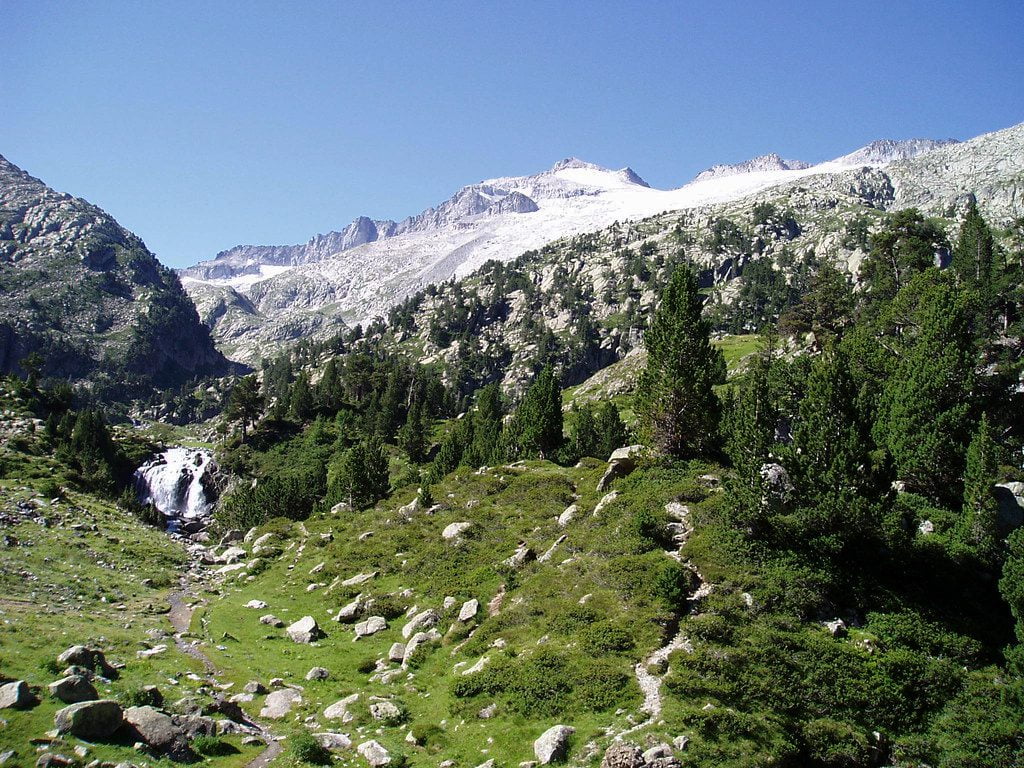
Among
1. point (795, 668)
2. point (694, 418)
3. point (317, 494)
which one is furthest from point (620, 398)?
point (795, 668)

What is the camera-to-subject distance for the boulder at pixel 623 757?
1914 cm

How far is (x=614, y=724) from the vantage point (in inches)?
853

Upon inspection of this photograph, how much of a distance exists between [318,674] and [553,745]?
13.9 m

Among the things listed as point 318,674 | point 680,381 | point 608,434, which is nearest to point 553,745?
point 318,674

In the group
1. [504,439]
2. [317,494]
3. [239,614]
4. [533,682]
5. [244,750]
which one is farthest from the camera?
[317,494]

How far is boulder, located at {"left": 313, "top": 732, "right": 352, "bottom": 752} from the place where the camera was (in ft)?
70.0

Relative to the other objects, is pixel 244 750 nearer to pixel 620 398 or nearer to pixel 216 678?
pixel 216 678

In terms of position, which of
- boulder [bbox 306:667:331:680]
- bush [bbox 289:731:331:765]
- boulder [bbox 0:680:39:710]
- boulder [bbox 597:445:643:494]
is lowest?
boulder [bbox 306:667:331:680]

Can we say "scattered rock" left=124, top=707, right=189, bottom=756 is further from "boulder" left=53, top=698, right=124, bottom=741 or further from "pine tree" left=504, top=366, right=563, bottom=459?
"pine tree" left=504, top=366, right=563, bottom=459

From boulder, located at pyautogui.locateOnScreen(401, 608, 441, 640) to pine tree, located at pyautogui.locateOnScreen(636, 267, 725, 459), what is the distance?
23.8 meters

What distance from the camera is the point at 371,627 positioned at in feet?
117

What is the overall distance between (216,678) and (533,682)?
14789 millimetres

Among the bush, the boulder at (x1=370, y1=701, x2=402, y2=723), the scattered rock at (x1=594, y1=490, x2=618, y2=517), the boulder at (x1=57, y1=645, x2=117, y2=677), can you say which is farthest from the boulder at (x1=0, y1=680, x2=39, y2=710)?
the scattered rock at (x1=594, y1=490, x2=618, y2=517)

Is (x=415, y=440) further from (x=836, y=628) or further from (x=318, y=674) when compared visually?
(x=836, y=628)
